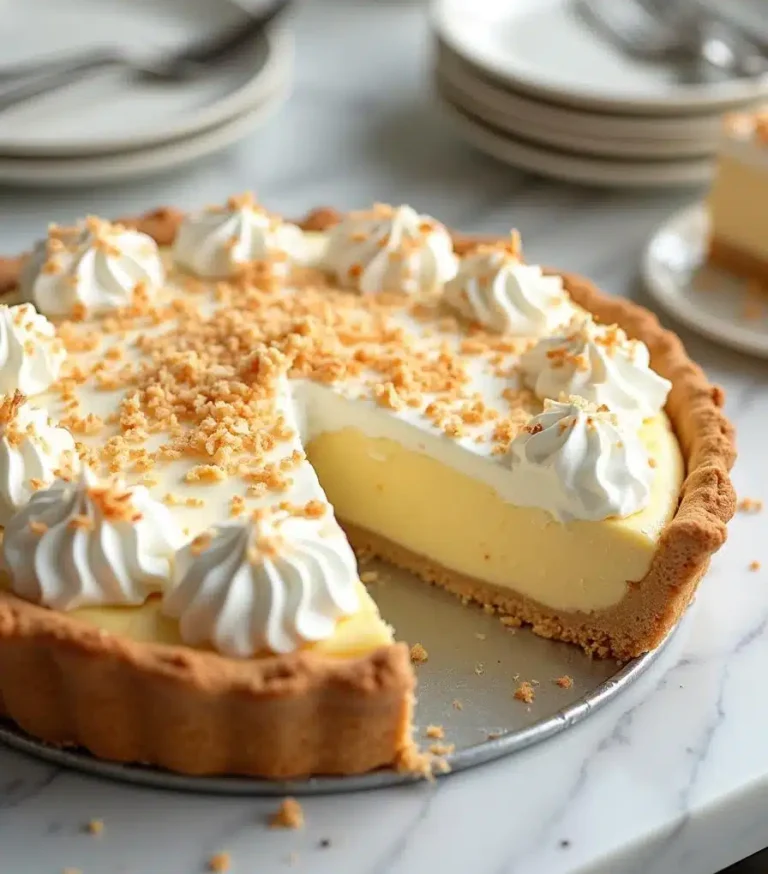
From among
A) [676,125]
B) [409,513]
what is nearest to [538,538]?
[409,513]

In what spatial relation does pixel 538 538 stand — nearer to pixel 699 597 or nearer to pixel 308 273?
pixel 699 597

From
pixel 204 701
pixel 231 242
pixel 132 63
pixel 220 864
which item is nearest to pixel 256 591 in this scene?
pixel 204 701

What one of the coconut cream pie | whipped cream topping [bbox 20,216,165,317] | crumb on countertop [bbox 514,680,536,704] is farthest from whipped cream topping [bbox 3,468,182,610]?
whipped cream topping [bbox 20,216,165,317]

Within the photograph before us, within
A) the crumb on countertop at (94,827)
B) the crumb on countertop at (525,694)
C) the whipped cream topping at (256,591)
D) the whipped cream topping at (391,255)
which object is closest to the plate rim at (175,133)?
the whipped cream topping at (391,255)

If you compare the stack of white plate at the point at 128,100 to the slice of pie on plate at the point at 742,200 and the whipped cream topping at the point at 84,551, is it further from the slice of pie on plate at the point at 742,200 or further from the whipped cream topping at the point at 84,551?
the whipped cream topping at the point at 84,551

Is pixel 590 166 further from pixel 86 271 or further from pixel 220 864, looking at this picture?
pixel 220 864

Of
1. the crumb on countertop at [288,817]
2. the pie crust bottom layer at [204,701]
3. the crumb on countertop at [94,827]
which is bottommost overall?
the crumb on countertop at [94,827]
